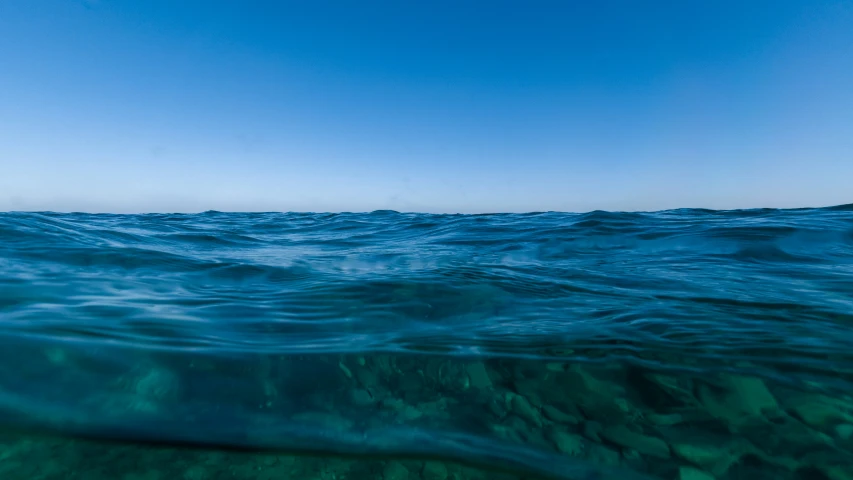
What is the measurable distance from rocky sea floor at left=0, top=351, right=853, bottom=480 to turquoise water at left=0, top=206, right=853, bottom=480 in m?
0.01

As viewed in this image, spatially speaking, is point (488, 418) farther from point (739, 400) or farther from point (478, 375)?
point (739, 400)

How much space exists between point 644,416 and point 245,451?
217 centimetres

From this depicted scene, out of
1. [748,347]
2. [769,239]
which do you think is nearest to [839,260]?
[769,239]

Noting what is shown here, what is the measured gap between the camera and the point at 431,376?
107 inches

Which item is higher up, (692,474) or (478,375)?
(478,375)

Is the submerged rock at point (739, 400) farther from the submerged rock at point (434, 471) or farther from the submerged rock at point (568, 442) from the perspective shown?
the submerged rock at point (434, 471)

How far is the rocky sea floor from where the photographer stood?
6.10ft

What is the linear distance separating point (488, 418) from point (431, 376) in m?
0.57

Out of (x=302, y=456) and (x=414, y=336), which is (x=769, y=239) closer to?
(x=414, y=336)

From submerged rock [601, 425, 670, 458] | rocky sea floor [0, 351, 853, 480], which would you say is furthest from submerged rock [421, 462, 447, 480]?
submerged rock [601, 425, 670, 458]

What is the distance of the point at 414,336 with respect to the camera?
3.33 m

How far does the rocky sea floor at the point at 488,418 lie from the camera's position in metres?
1.86

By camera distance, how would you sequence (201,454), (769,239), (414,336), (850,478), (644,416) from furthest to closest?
1. (769,239)
2. (414,336)
3. (644,416)
4. (201,454)
5. (850,478)

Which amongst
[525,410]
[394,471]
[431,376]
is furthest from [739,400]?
[394,471]
